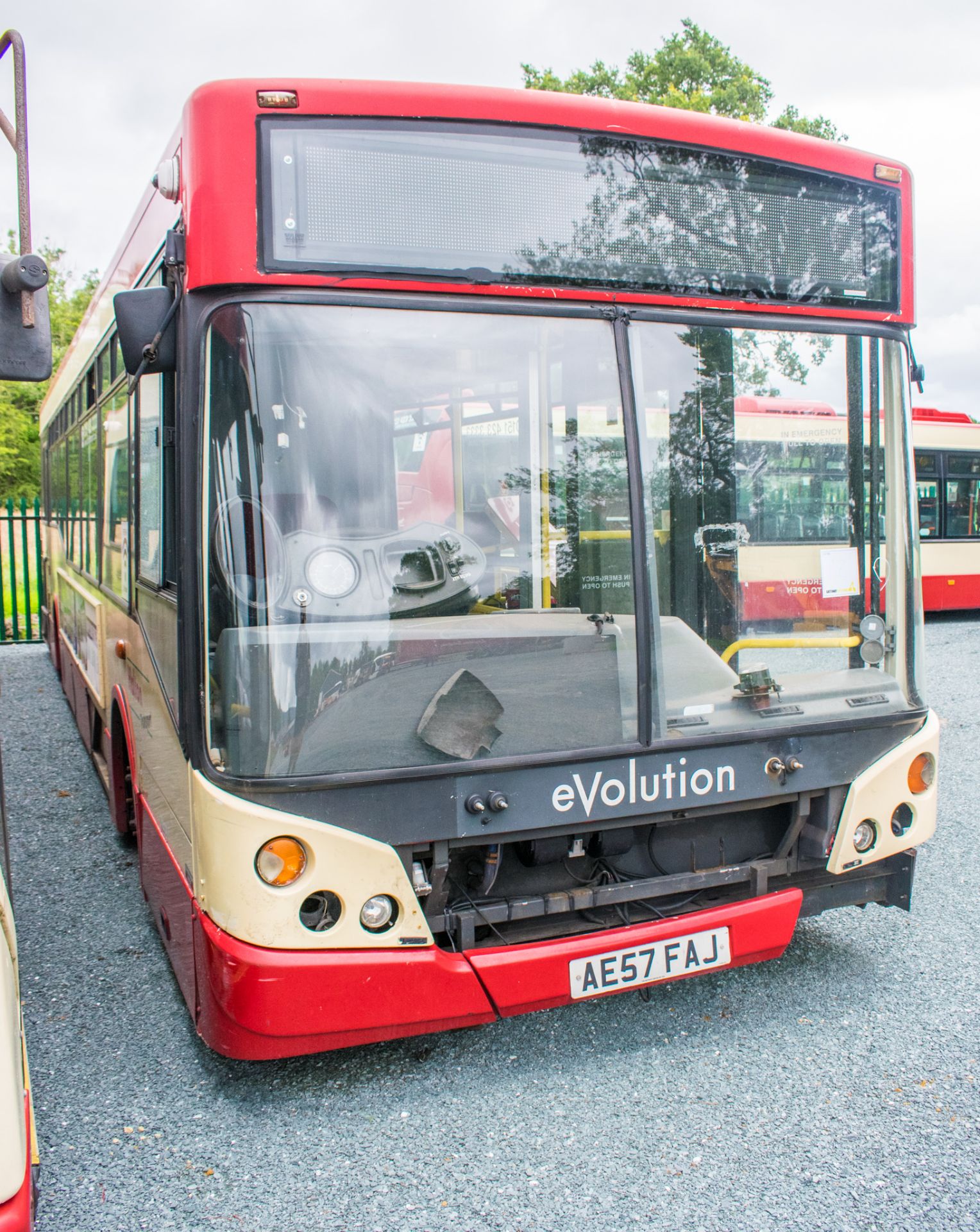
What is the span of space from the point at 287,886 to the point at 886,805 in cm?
202

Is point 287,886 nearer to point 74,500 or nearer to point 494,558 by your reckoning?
point 494,558

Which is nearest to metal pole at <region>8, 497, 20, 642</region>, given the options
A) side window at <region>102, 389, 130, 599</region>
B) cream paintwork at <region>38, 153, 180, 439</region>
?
cream paintwork at <region>38, 153, 180, 439</region>

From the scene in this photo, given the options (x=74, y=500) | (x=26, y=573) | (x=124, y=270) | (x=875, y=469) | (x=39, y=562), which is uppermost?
(x=124, y=270)

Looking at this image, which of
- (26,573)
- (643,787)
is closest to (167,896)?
(643,787)

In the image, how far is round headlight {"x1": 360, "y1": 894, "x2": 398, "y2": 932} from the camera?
9.14ft

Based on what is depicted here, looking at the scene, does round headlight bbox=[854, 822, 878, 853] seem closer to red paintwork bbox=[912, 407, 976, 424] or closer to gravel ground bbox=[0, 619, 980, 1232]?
gravel ground bbox=[0, 619, 980, 1232]

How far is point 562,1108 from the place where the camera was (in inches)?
115

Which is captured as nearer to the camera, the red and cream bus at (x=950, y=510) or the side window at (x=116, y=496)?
the side window at (x=116, y=496)

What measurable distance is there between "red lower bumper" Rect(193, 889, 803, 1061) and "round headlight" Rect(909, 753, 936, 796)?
3.68 ft

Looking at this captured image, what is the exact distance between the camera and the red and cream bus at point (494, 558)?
269 centimetres

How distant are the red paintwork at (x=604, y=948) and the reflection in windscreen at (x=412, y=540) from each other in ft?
1.90

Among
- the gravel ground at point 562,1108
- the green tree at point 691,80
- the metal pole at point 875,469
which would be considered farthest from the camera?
the green tree at point 691,80

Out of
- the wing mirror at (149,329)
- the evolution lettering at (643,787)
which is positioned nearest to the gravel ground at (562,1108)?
the evolution lettering at (643,787)

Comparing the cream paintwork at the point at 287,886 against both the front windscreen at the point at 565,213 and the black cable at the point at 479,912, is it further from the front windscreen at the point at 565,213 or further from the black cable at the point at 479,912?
the front windscreen at the point at 565,213
